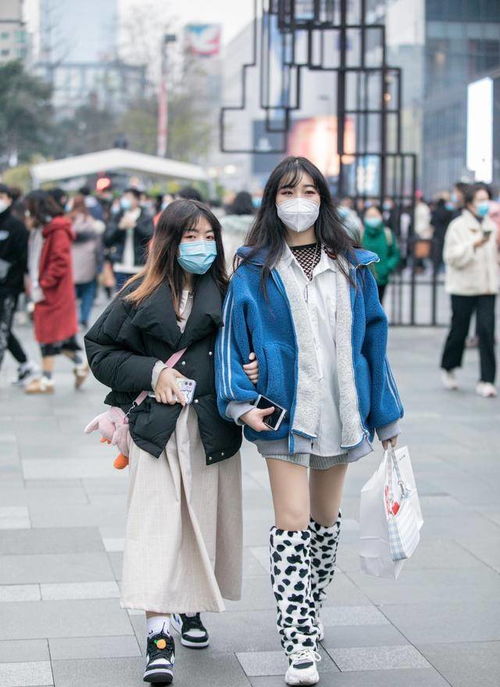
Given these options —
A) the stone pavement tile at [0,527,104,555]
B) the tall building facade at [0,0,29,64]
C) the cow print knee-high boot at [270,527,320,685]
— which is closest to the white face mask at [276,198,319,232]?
the cow print knee-high boot at [270,527,320,685]

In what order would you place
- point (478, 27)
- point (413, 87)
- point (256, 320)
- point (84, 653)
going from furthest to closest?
point (413, 87) → point (478, 27) → point (84, 653) → point (256, 320)

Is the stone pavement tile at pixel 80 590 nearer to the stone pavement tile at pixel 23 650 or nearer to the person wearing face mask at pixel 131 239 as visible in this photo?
the stone pavement tile at pixel 23 650

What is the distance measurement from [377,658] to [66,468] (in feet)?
12.4

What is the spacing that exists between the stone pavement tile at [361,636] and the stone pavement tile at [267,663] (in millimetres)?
110

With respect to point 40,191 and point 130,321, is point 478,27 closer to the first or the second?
point 40,191

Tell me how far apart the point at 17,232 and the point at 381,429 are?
282 inches

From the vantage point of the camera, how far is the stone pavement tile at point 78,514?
6422 millimetres

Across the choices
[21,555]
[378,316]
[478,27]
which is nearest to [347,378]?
[378,316]

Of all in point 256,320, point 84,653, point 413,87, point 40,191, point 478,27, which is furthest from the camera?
point 413,87

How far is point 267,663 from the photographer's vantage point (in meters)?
4.39

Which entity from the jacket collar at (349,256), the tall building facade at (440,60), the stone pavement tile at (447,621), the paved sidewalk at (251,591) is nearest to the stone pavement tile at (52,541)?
the paved sidewalk at (251,591)

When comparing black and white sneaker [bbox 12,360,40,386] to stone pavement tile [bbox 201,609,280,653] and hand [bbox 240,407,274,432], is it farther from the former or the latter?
hand [bbox 240,407,274,432]

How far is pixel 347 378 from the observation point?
13.9 feet

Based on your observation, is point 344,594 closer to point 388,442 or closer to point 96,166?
point 388,442
